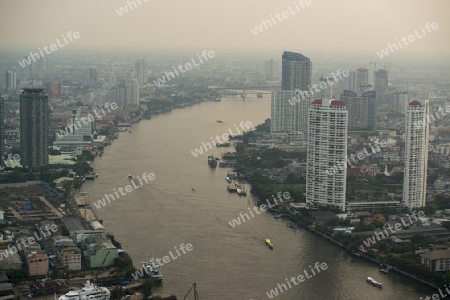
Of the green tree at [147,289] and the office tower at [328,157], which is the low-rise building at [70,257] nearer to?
the green tree at [147,289]

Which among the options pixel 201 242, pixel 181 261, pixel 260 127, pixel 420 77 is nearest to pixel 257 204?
pixel 201 242

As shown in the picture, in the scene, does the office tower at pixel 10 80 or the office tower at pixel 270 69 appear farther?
the office tower at pixel 270 69

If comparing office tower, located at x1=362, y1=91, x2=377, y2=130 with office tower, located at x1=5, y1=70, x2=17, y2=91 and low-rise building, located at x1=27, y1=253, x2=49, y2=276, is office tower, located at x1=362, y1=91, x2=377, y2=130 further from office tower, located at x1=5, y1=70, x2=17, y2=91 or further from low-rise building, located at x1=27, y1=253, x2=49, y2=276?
low-rise building, located at x1=27, y1=253, x2=49, y2=276

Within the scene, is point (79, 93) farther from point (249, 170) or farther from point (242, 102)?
point (249, 170)

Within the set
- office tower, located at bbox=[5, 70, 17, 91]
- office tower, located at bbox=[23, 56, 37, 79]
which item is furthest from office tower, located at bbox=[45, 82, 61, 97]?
office tower, located at bbox=[23, 56, 37, 79]

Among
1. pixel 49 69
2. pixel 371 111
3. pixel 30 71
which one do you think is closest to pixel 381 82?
pixel 371 111

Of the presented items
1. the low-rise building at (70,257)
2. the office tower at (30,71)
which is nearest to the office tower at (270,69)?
the office tower at (30,71)

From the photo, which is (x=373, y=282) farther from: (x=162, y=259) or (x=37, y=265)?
(x=37, y=265)
